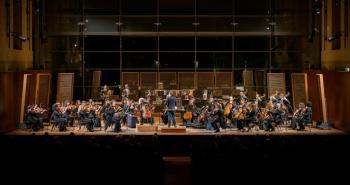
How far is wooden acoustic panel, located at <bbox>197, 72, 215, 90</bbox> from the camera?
90.4 feet

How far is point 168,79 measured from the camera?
2770cm

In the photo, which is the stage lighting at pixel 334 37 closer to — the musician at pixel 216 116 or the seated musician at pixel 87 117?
the musician at pixel 216 116

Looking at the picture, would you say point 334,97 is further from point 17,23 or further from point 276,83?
point 17,23

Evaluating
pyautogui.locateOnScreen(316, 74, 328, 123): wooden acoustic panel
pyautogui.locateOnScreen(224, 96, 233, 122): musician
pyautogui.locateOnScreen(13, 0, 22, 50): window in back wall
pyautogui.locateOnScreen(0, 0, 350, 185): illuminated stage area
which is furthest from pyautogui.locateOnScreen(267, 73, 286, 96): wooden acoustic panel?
pyautogui.locateOnScreen(13, 0, 22, 50): window in back wall

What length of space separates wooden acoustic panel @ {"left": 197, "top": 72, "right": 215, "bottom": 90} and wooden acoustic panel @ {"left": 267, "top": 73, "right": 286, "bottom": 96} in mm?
2732

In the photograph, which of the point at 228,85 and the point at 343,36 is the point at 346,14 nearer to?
the point at 343,36

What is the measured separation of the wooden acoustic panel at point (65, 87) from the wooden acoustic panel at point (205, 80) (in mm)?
6018

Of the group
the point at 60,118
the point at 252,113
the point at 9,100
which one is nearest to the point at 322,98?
the point at 252,113

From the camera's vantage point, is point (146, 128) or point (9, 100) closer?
point (146, 128)

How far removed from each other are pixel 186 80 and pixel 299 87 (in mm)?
5358

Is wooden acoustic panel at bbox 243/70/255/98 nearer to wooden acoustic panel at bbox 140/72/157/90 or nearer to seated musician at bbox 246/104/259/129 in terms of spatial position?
wooden acoustic panel at bbox 140/72/157/90

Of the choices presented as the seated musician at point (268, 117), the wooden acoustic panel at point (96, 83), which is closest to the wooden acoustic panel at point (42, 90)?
the wooden acoustic panel at point (96, 83)

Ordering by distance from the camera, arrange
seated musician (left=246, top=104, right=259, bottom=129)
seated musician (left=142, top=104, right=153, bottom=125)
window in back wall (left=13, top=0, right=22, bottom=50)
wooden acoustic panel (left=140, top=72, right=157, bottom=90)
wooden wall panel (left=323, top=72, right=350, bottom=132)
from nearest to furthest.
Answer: seated musician (left=246, top=104, right=259, bottom=129)
wooden wall panel (left=323, top=72, right=350, bottom=132)
seated musician (left=142, top=104, right=153, bottom=125)
window in back wall (left=13, top=0, right=22, bottom=50)
wooden acoustic panel (left=140, top=72, right=157, bottom=90)
